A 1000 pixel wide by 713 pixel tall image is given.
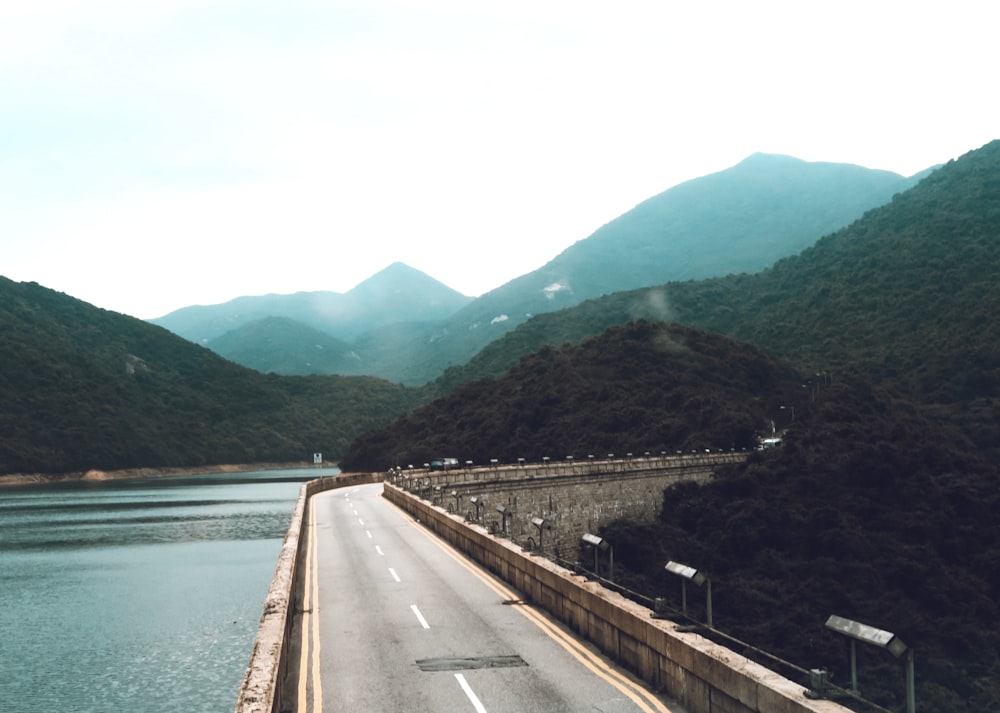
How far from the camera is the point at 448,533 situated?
3591cm

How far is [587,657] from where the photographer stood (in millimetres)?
16234

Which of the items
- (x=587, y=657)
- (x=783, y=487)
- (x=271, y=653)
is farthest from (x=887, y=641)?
(x=783, y=487)

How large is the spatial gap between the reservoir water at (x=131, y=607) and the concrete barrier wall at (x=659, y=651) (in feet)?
39.5

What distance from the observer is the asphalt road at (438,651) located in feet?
44.7

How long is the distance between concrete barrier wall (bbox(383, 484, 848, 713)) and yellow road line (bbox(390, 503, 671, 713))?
292mm

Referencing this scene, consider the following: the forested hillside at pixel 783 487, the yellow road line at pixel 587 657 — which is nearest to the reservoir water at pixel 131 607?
the yellow road line at pixel 587 657

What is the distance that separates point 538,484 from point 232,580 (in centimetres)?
2667

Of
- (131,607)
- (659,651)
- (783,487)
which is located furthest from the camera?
(783,487)

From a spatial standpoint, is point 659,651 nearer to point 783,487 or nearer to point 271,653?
point 271,653

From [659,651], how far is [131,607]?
38051 mm

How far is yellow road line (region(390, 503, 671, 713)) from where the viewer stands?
13312 millimetres

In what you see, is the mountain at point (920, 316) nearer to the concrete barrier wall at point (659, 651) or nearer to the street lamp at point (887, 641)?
the concrete barrier wall at point (659, 651)

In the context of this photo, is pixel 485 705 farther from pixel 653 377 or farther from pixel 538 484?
pixel 653 377

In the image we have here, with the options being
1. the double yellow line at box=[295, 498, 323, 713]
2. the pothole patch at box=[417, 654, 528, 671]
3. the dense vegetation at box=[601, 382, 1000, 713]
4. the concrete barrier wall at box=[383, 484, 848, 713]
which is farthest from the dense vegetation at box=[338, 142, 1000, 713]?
the pothole patch at box=[417, 654, 528, 671]
